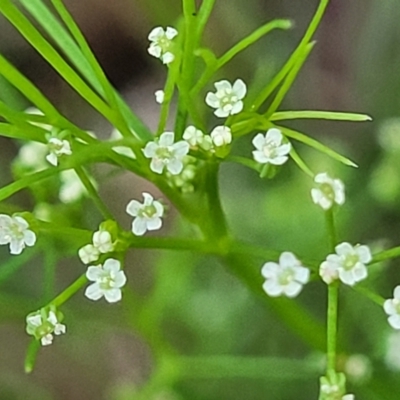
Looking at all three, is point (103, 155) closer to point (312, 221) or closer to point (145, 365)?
point (312, 221)

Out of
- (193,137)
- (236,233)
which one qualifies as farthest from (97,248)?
(236,233)

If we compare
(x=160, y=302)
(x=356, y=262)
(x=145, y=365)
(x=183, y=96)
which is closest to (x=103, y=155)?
(x=183, y=96)

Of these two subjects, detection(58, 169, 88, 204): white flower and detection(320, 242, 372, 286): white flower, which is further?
detection(58, 169, 88, 204): white flower

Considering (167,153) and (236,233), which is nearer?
(167,153)

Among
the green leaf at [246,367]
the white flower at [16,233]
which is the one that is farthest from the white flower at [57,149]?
the green leaf at [246,367]

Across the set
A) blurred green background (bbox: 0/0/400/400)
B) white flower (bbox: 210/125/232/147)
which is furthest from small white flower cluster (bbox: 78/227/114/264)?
blurred green background (bbox: 0/0/400/400)

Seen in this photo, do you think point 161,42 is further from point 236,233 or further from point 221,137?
point 236,233

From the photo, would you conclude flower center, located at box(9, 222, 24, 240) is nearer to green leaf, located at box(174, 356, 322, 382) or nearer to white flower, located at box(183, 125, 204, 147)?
white flower, located at box(183, 125, 204, 147)
